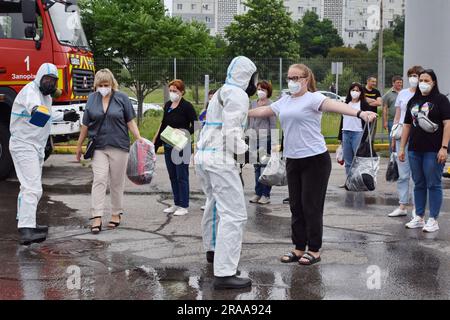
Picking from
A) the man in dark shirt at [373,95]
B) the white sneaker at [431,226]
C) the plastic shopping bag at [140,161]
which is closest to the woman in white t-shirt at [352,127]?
the man in dark shirt at [373,95]

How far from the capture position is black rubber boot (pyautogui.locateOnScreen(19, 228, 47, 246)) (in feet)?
23.9

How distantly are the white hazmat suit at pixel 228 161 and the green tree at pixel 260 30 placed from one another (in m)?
46.9

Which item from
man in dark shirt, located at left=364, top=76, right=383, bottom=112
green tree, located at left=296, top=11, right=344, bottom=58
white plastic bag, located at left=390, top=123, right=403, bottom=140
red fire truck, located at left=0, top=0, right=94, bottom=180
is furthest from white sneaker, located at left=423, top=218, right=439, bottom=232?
green tree, located at left=296, top=11, right=344, bottom=58

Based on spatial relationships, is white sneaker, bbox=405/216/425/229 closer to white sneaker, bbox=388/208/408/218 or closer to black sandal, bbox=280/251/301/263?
white sneaker, bbox=388/208/408/218

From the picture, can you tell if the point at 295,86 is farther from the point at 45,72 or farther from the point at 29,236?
the point at 29,236

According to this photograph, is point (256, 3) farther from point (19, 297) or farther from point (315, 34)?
point (19, 297)

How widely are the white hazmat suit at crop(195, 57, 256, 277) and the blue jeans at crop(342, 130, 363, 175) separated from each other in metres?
5.35

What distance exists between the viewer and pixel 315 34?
86625 mm

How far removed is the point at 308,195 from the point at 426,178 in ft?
6.68

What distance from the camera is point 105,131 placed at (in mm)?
7902

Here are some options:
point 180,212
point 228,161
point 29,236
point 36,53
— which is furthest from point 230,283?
point 36,53

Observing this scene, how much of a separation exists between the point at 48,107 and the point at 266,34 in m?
46.2

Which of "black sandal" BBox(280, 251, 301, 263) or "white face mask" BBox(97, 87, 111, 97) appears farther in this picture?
"white face mask" BBox(97, 87, 111, 97)
